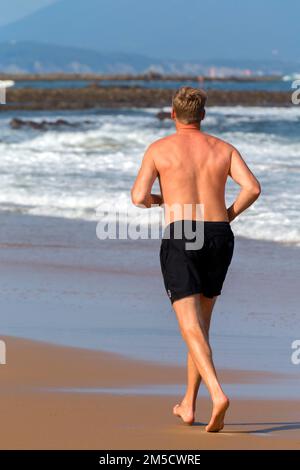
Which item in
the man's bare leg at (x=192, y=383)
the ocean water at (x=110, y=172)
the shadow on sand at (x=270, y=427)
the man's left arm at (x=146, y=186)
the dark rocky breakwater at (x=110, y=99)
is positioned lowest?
the shadow on sand at (x=270, y=427)

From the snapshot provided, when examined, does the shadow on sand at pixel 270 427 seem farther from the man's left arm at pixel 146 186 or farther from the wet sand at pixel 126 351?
the man's left arm at pixel 146 186

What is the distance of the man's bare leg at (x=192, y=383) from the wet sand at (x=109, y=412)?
0.04 metres

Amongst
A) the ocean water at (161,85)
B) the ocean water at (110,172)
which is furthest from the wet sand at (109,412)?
the ocean water at (161,85)

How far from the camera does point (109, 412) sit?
5848 mm

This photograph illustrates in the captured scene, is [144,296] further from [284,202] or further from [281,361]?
[284,202]

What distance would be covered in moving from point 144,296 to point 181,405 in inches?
135

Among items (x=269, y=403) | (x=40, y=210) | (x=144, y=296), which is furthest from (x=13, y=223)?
(x=269, y=403)

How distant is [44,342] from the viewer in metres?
7.55

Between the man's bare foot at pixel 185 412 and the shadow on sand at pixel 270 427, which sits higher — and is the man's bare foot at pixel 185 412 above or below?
above

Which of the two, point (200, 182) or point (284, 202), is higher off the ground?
point (284, 202)

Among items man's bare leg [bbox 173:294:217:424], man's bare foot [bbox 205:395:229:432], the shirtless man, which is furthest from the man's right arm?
man's bare foot [bbox 205:395:229:432]

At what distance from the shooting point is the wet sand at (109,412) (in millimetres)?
5332

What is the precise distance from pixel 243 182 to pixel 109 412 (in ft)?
3.97

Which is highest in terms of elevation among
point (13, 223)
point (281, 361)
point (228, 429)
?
point (13, 223)
